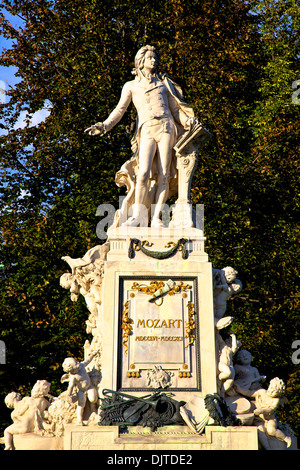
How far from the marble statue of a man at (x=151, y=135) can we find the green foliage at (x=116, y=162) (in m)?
5.70

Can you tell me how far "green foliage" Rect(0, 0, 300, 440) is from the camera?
17.9 meters

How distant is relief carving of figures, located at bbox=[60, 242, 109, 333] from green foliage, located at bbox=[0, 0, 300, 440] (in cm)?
547

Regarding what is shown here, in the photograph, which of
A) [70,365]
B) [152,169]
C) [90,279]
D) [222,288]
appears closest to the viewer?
[70,365]

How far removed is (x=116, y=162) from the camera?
19.4m

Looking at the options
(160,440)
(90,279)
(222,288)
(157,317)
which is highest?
(90,279)

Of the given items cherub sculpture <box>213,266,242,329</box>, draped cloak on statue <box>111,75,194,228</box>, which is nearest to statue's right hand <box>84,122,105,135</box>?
draped cloak on statue <box>111,75,194,228</box>

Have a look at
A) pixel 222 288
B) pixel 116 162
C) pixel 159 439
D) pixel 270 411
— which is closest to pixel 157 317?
pixel 222 288

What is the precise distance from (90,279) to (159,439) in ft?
9.81

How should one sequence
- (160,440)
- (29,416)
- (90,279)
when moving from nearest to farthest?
(160,440), (29,416), (90,279)

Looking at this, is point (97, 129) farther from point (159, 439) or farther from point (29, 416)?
point (159, 439)

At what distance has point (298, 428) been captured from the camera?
58.4 feet

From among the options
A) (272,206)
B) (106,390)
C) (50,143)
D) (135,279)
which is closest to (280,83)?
(272,206)

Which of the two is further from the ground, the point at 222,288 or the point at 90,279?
the point at 90,279
